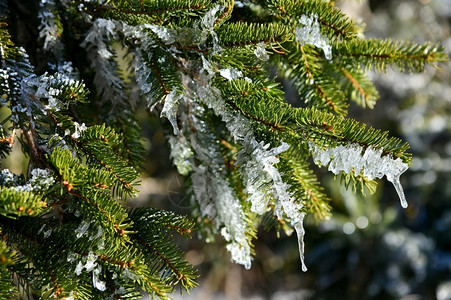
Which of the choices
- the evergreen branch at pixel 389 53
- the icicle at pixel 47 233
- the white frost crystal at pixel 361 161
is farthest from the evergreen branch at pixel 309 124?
the icicle at pixel 47 233

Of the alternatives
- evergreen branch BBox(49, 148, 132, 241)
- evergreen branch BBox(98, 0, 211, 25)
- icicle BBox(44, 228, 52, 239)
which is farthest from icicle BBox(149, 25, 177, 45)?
icicle BBox(44, 228, 52, 239)

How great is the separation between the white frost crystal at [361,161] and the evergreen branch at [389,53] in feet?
0.87

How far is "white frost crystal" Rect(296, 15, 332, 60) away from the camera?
0.69 m

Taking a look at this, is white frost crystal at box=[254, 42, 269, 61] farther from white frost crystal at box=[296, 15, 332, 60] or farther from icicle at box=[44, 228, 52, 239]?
icicle at box=[44, 228, 52, 239]

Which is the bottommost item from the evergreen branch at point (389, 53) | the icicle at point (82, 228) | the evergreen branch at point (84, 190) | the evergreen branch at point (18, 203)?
the icicle at point (82, 228)

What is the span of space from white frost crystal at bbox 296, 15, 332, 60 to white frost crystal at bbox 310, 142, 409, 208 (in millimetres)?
200

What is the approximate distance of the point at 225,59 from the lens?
648mm

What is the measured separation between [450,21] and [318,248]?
7.57ft

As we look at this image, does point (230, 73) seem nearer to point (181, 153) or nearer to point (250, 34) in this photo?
point (250, 34)

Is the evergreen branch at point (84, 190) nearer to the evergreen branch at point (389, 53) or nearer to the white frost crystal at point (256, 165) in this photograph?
the white frost crystal at point (256, 165)

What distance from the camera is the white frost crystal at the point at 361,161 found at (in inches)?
22.6


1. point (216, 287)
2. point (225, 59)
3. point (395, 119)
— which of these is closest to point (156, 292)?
point (225, 59)

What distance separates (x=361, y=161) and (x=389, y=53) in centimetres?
29

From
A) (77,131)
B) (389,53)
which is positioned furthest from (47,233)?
(389,53)
